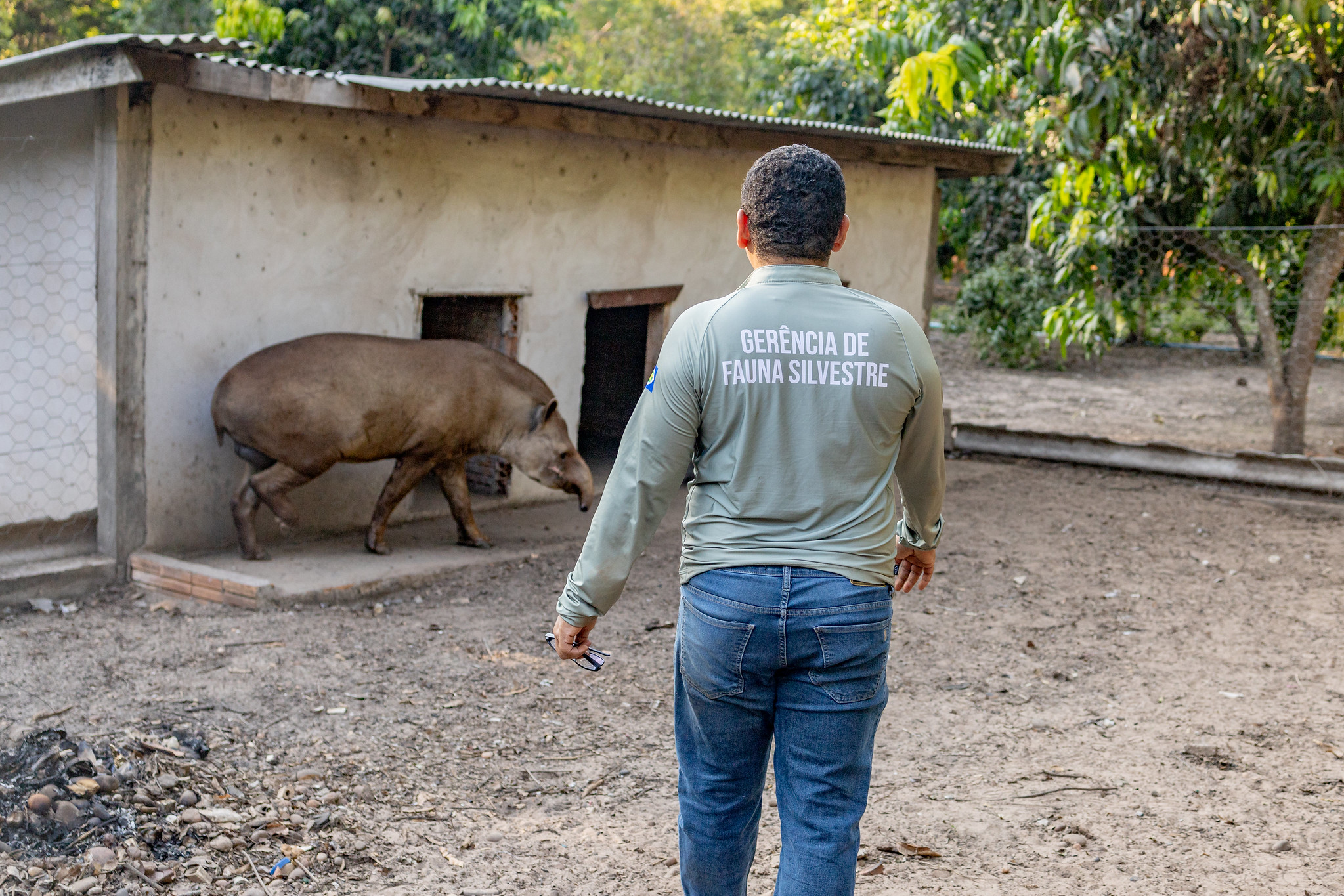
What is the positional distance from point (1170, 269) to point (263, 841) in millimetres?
10049

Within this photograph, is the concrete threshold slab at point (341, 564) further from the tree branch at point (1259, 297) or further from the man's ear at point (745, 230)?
the tree branch at point (1259, 297)

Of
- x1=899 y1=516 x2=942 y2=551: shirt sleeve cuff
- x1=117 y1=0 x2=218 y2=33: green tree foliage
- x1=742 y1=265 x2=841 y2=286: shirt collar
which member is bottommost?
x1=899 y1=516 x2=942 y2=551: shirt sleeve cuff

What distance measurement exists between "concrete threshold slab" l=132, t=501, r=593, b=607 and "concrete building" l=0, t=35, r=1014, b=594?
0.24m

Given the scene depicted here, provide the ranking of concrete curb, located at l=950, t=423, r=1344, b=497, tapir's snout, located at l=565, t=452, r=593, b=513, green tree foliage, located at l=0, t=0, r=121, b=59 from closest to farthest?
tapir's snout, located at l=565, t=452, r=593, b=513 → concrete curb, located at l=950, t=423, r=1344, b=497 → green tree foliage, located at l=0, t=0, r=121, b=59

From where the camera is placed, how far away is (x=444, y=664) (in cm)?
535

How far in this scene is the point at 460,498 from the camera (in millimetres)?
7223

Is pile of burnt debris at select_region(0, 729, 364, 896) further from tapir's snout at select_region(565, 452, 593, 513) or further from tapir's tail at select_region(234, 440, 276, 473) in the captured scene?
tapir's snout at select_region(565, 452, 593, 513)

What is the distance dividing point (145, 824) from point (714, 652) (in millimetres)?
2134

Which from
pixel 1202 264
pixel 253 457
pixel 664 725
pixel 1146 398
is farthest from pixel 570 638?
pixel 1146 398

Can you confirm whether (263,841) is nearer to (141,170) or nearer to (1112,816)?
(1112,816)

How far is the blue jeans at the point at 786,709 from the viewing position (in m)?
2.38

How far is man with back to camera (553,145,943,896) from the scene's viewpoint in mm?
2383

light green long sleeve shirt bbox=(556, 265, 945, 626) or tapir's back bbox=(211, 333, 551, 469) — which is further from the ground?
light green long sleeve shirt bbox=(556, 265, 945, 626)

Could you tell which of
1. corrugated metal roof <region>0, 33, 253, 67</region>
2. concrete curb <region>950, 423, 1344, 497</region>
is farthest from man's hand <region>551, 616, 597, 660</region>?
concrete curb <region>950, 423, 1344, 497</region>
